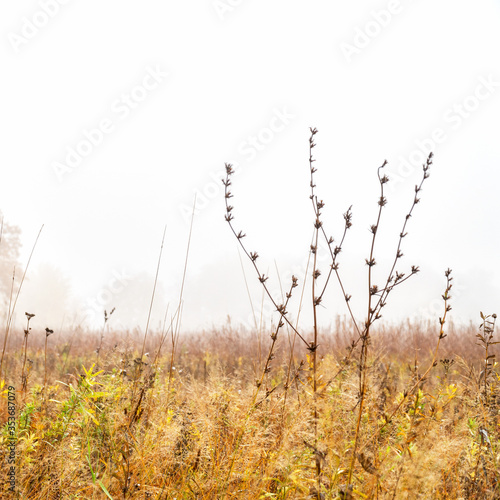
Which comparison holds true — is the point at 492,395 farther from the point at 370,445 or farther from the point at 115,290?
the point at 115,290

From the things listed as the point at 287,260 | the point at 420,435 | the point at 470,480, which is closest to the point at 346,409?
the point at 420,435

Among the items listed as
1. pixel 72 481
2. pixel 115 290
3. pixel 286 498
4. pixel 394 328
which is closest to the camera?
pixel 286 498

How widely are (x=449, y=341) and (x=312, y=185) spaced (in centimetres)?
1076

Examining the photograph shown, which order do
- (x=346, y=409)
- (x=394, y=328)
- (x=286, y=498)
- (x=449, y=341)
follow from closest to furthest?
(x=286, y=498), (x=346, y=409), (x=449, y=341), (x=394, y=328)

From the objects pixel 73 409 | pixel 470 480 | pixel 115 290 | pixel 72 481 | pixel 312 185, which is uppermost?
pixel 115 290

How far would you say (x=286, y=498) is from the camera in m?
1.64

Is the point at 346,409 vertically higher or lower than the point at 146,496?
higher

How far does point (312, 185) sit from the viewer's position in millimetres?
2090

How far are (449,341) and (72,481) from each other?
11.3m

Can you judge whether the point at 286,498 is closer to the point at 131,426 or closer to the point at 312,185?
the point at 131,426

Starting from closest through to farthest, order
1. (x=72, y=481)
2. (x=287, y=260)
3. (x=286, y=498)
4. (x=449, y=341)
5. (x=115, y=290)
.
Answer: (x=286, y=498) < (x=72, y=481) < (x=449, y=341) < (x=115, y=290) < (x=287, y=260)

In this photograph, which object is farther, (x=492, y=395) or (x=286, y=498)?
(x=492, y=395)

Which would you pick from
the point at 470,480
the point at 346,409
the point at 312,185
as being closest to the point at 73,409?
the point at 346,409

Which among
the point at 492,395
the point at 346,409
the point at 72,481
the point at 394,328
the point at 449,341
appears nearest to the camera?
the point at 72,481
